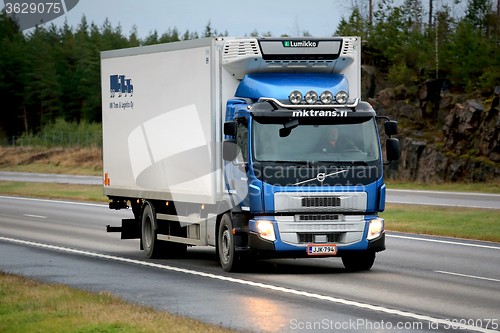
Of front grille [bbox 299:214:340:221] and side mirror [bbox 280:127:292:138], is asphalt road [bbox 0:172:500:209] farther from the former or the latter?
side mirror [bbox 280:127:292:138]

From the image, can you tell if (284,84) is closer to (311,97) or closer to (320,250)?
(311,97)

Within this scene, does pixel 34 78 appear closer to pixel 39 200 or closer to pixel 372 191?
pixel 39 200

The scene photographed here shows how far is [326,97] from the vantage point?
1300 centimetres

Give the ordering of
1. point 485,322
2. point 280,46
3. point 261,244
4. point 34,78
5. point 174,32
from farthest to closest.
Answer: point 174,32 → point 34,78 → point 280,46 → point 261,244 → point 485,322

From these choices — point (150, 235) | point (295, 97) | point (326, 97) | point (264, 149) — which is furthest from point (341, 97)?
point (150, 235)

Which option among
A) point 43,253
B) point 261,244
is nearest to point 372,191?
point 261,244

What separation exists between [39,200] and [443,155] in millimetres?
19729

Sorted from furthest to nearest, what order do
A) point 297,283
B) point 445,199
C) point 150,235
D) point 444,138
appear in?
point 444,138, point 445,199, point 150,235, point 297,283

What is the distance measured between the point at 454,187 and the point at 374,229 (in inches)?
1012

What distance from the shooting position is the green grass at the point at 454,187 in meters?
36.1

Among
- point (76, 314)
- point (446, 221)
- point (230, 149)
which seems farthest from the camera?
point (446, 221)

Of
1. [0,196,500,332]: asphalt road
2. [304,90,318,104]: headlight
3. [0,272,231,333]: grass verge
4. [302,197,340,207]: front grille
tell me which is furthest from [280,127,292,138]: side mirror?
[0,272,231,333]: grass verge

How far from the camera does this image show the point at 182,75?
47.5 ft

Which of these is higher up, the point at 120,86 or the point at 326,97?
→ the point at 120,86
